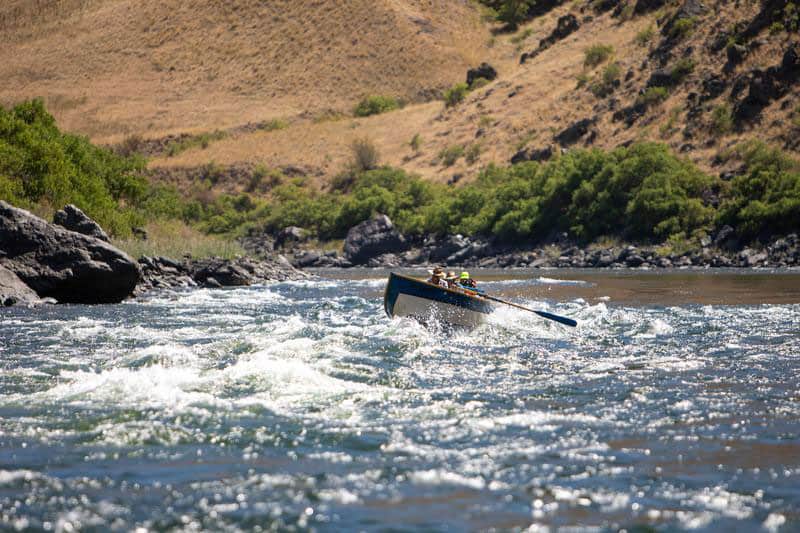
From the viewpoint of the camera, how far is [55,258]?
95.5ft

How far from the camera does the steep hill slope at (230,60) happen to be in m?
142

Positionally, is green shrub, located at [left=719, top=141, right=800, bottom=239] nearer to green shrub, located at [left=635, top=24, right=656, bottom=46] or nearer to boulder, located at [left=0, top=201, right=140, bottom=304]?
green shrub, located at [left=635, top=24, right=656, bottom=46]

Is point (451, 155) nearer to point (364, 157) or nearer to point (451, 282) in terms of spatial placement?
point (364, 157)

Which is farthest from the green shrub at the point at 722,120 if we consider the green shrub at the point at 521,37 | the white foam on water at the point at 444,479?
the green shrub at the point at 521,37

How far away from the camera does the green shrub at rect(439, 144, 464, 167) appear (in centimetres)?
10075

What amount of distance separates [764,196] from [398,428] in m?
53.1

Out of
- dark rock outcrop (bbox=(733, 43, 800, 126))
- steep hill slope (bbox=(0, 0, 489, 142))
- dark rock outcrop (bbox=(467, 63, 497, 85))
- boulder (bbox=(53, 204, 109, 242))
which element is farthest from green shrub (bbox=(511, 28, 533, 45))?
boulder (bbox=(53, 204, 109, 242))

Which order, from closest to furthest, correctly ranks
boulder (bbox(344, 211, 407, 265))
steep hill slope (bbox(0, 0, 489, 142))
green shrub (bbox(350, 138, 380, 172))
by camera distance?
boulder (bbox(344, 211, 407, 265)) → green shrub (bbox(350, 138, 380, 172)) → steep hill slope (bbox(0, 0, 489, 142))

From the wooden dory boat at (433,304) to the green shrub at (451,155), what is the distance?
258 feet

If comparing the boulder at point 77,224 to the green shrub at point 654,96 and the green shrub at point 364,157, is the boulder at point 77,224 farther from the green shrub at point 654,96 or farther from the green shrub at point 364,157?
the green shrub at point 364,157

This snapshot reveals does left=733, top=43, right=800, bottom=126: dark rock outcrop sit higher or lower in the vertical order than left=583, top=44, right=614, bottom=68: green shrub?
lower

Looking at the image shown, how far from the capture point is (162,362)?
53.8 feet

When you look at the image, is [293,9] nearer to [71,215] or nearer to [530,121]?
[530,121]

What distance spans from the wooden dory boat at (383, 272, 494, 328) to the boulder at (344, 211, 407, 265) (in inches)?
2147
